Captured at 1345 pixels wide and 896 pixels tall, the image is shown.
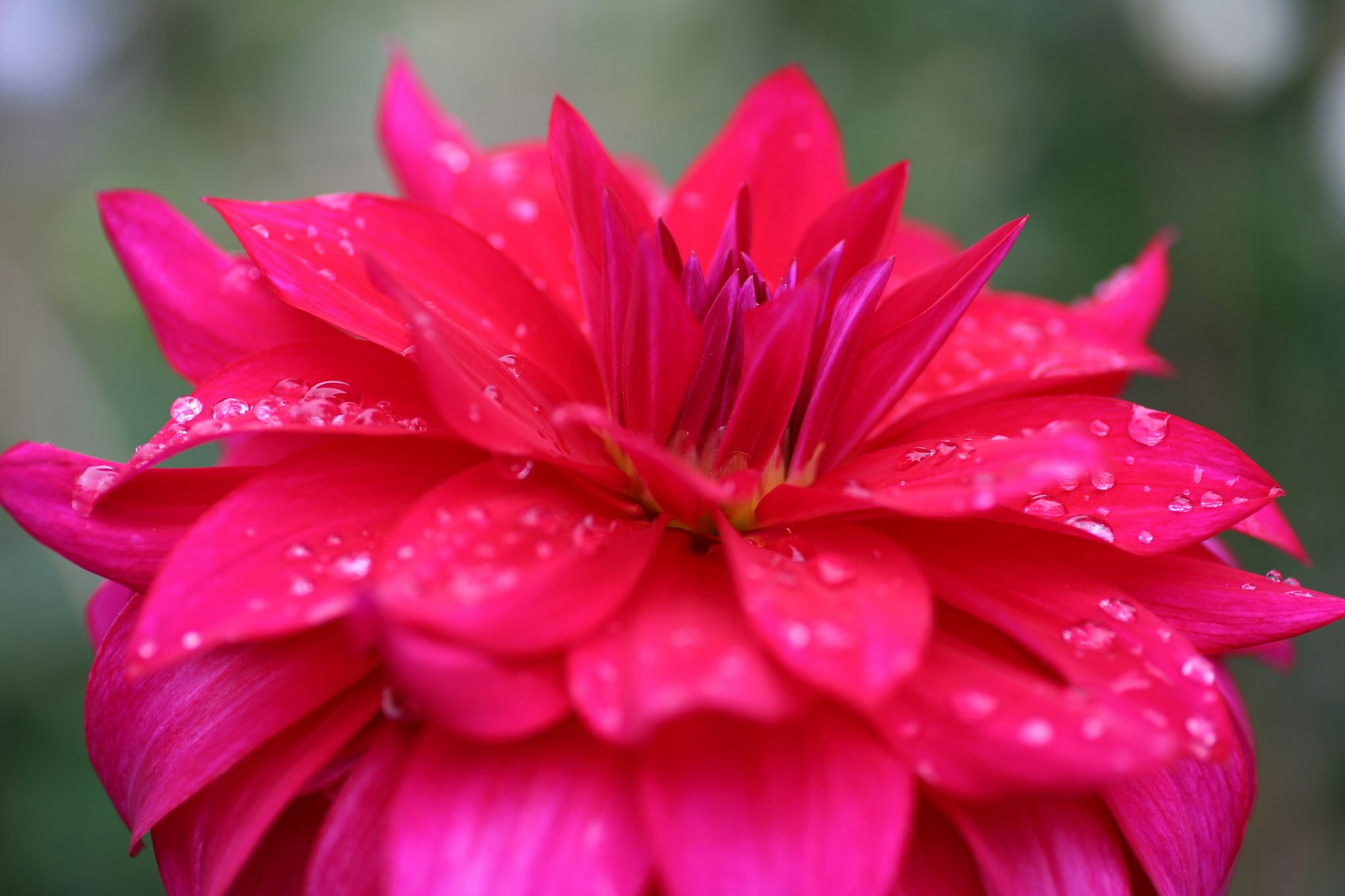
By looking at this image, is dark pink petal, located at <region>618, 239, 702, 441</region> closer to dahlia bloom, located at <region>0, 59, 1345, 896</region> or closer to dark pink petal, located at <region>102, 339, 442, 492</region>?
dahlia bloom, located at <region>0, 59, 1345, 896</region>

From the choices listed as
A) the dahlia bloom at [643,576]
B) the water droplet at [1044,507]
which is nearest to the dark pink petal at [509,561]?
the dahlia bloom at [643,576]

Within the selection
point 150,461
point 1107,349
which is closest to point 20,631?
point 150,461

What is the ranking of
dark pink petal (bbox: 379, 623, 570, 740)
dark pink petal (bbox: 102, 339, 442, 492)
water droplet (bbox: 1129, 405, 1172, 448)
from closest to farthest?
dark pink petal (bbox: 379, 623, 570, 740) → dark pink petal (bbox: 102, 339, 442, 492) → water droplet (bbox: 1129, 405, 1172, 448)

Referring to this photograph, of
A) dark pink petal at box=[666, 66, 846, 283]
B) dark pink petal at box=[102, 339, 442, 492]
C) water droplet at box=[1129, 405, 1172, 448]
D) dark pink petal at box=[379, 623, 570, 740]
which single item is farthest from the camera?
dark pink petal at box=[666, 66, 846, 283]

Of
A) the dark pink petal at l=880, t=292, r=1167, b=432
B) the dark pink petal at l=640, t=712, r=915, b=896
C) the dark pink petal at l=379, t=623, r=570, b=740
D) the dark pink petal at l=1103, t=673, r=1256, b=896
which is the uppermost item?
the dark pink petal at l=379, t=623, r=570, b=740

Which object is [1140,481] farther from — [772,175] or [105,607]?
[105,607]

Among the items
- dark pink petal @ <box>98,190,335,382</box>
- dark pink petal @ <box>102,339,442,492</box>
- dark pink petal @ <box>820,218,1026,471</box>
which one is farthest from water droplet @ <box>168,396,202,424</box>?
dark pink petal @ <box>820,218,1026,471</box>
